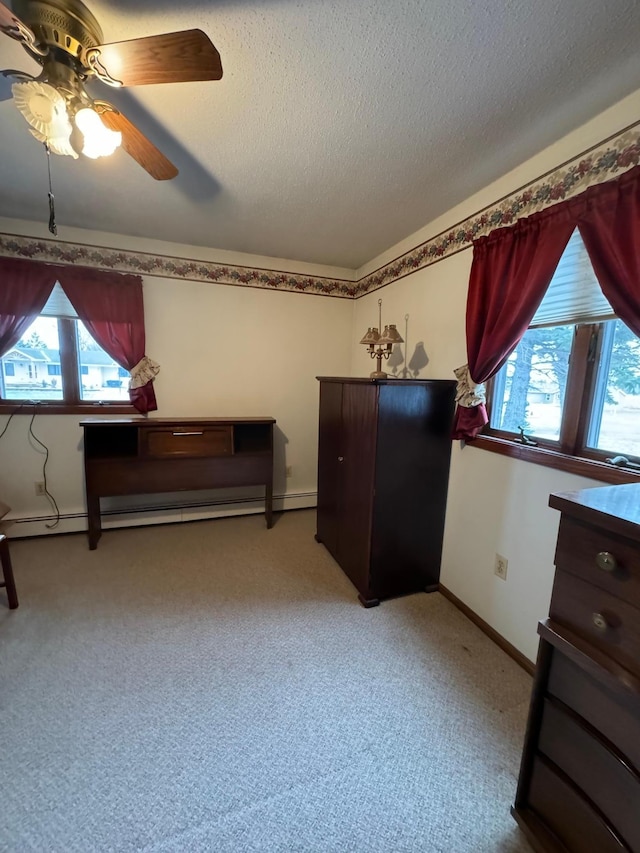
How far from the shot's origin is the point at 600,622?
2.48 feet

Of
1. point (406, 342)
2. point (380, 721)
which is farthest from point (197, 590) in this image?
point (406, 342)

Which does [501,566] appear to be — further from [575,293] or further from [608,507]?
[575,293]

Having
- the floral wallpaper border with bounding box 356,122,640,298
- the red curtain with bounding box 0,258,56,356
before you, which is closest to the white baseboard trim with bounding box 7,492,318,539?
the red curtain with bounding box 0,258,56,356

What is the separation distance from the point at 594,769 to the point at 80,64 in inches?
92.8

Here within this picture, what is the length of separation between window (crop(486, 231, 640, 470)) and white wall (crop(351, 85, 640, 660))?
0.55 ft

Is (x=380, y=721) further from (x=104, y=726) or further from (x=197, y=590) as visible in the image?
(x=197, y=590)

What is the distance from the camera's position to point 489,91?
1.19m

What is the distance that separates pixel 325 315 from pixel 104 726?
308 centimetres

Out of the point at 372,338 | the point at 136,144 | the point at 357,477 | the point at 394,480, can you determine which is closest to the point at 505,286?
the point at 372,338

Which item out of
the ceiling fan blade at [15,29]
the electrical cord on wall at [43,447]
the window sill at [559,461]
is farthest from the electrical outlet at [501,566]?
the electrical cord on wall at [43,447]

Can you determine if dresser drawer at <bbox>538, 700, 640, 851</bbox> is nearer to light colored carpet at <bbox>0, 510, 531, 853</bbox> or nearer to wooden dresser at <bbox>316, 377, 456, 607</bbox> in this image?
light colored carpet at <bbox>0, 510, 531, 853</bbox>

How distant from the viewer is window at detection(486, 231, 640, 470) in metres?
1.29

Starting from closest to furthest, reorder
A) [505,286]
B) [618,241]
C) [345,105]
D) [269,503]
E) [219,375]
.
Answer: [618,241] → [345,105] → [505,286] → [269,503] → [219,375]

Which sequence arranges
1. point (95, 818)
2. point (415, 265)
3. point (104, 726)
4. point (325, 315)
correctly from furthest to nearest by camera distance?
1. point (325, 315)
2. point (415, 265)
3. point (104, 726)
4. point (95, 818)
